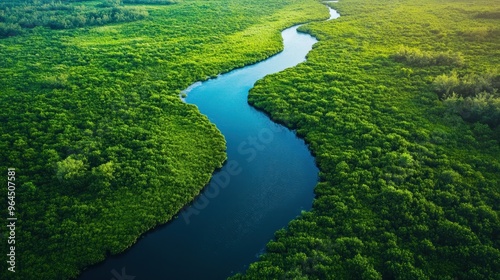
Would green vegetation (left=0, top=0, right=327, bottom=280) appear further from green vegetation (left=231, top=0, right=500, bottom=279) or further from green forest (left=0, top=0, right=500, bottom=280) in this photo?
green vegetation (left=231, top=0, right=500, bottom=279)

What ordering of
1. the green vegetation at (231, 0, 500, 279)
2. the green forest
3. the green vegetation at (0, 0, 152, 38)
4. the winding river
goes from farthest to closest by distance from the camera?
the green vegetation at (0, 0, 152, 38) < the winding river < the green forest < the green vegetation at (231, 0, 500, 279)

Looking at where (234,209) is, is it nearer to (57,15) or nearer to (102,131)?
(102,131)

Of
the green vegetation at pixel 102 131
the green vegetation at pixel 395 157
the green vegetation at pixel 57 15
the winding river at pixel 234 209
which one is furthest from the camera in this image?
the green vegetation at pixel 57 15

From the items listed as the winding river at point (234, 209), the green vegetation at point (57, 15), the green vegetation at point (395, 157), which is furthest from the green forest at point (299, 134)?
the green vegetation at point (57, 15)

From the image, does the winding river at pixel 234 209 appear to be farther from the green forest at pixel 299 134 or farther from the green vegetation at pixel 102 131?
the green vegetation at pixel 102 131

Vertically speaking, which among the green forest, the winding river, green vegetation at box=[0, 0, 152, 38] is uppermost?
green vegetation at box=[0, 0, 152, 38]

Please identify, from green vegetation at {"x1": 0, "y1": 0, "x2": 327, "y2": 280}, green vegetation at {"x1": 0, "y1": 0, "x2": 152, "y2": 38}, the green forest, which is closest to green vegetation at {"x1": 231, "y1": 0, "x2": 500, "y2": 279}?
the green forest
